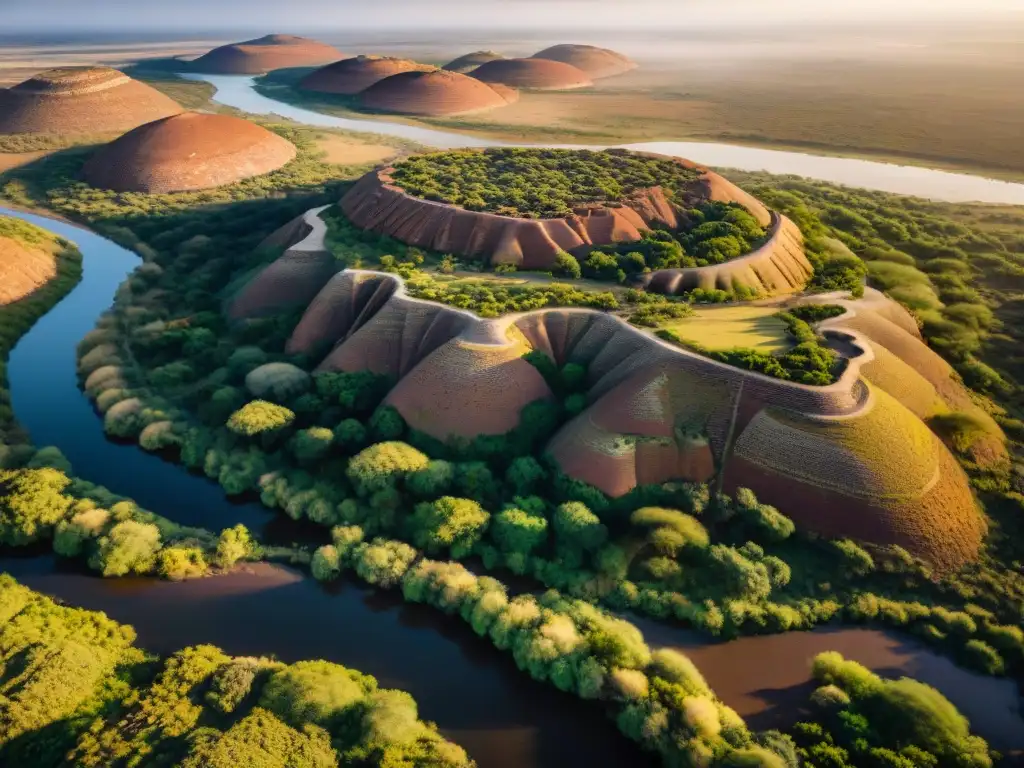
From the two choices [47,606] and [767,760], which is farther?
[47,606]

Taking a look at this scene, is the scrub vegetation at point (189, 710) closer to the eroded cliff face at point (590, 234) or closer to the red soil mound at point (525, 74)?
the eroded cliff face at point (590, 234)

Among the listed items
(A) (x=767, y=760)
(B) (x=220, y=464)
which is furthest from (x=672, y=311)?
(B) (x=220, y=464)

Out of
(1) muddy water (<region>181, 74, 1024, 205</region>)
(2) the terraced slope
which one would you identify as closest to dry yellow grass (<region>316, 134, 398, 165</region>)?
(1) muddy water (<region>181, 74, 1024, 205</region>)

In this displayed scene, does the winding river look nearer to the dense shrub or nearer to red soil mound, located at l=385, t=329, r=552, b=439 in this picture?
the dense shrub

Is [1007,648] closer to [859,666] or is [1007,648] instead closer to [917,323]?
[859,666]

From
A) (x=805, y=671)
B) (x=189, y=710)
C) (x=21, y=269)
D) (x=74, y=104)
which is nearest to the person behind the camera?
(x=189, y=710)

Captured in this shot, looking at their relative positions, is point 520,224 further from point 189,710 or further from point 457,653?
point 189,710

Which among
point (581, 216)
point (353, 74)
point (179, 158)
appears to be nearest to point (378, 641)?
point (581, 216)
